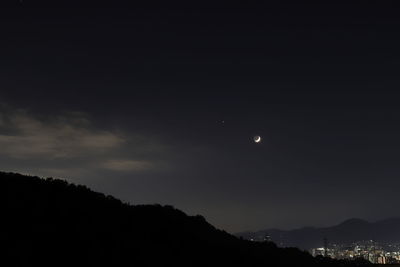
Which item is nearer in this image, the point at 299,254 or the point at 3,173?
the point at 3,173

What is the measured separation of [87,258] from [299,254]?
3434cm

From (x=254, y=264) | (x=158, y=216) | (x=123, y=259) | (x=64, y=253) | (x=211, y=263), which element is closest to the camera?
(x=64, y=253)

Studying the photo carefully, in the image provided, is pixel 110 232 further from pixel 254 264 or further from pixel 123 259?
pixel 254 264

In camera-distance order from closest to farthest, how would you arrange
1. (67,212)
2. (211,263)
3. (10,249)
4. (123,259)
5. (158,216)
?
(10,249), (123,259), (67,212), (211,263), (158,216)

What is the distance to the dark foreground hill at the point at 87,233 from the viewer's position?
20719mm

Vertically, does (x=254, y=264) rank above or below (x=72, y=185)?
below

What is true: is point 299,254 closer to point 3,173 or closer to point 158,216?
point 158,216

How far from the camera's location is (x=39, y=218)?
23875 millimetres

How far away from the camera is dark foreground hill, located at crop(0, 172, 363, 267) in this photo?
20719 millimetres

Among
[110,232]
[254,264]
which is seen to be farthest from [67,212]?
[254,264]

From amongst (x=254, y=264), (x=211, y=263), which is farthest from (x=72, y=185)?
(x=254, y=264)

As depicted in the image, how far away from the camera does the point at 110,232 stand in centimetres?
2698

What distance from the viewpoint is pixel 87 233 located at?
24609 millimetres

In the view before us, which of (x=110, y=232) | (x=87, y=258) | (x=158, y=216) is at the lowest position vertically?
(x=87, y=258)
